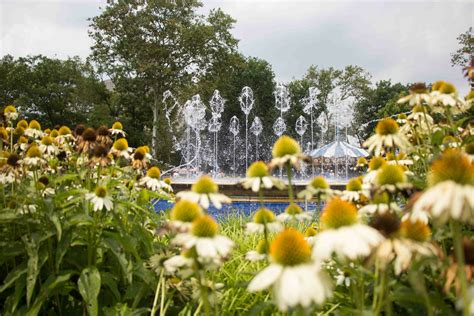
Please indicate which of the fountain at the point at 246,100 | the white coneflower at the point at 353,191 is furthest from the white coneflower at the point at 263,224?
the fountain at the point at 246,100

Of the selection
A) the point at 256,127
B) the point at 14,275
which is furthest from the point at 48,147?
the point at 256,127

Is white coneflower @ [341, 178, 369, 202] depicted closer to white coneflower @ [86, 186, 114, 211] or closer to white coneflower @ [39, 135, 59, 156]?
white coneflower @ [86, 186, 114, 211]

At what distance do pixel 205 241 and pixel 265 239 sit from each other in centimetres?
34

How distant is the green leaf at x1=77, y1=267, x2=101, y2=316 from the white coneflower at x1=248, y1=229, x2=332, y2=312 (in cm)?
119

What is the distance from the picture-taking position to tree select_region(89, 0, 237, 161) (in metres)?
21.5

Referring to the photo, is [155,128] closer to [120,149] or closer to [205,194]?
[120,149]

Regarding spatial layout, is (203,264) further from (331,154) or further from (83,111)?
(83,111)

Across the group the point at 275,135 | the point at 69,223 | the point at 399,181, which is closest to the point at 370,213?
the point at 399,181

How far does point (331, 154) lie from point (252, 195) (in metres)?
8.02

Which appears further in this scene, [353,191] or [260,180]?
[353,191]

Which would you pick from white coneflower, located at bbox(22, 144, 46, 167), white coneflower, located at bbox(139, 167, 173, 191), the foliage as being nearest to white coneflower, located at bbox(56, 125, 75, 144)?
white coneflower, located at bbox(22, 144, 46, 167)

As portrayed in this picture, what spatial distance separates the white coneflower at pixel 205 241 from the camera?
1.07 m

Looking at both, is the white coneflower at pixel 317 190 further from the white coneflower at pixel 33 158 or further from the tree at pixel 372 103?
the tree at pixel 372 103

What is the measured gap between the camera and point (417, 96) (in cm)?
197
